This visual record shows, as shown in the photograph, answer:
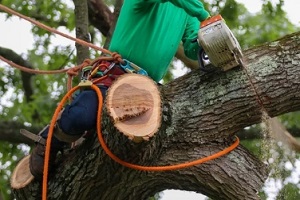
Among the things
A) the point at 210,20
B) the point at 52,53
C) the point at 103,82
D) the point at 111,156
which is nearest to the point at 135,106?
the point at 111,156

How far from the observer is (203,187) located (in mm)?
2920

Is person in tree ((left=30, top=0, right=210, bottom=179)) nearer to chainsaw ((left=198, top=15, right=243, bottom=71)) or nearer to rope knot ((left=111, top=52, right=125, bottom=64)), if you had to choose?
rope knot ((left=111, top=52, right=125, bottom=64))

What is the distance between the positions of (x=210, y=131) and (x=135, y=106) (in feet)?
1.42

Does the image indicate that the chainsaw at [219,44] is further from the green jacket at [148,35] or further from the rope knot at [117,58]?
the rope knot at [117,58]

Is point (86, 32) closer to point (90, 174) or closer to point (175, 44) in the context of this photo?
point (175, 44)

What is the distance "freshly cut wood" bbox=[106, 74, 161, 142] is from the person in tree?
0.22 metres

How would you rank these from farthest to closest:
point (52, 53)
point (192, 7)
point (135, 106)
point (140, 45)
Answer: point (52, 53), point (140, 45), point (192, 7), point (135, 106)

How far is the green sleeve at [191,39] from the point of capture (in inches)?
126

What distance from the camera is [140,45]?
10.0 ft

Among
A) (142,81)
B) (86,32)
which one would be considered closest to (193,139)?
(142,81)

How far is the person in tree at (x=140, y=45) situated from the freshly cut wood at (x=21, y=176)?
7 centimetres

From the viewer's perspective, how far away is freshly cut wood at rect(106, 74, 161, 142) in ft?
8.25

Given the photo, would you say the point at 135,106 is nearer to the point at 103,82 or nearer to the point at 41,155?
the point at 103,82

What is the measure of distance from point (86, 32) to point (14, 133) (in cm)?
189
